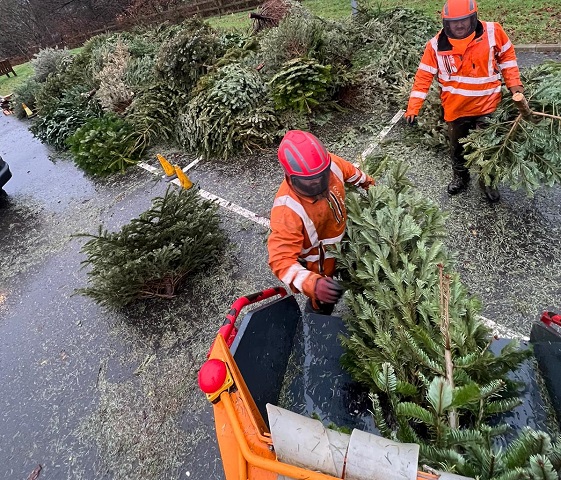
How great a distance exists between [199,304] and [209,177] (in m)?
2.77

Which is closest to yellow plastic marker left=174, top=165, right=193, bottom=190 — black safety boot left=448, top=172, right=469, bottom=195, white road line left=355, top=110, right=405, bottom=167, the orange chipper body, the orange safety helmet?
white road line left=355, top=110, right=405, bottom=167

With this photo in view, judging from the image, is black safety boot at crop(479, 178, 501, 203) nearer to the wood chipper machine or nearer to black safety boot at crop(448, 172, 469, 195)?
black safety boot at crop(448, 172, 469, 195)

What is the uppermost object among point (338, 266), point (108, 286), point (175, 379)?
point (338, 266)

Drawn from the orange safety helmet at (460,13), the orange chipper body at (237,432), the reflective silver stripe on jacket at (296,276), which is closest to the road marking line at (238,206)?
the orange safety helmet at (460,13)

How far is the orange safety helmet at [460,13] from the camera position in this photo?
3.57 meters

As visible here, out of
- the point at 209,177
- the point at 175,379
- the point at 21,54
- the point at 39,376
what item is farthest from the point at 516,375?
the point at 21,54

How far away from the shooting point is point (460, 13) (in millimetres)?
3588

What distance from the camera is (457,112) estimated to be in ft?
14.3

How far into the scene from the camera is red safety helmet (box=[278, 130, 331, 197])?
246cm

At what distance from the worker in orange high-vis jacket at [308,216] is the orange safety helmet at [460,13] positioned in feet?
5.94

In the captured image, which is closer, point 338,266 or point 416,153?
point 338,266

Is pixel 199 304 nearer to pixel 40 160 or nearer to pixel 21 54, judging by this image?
pixel 40 160

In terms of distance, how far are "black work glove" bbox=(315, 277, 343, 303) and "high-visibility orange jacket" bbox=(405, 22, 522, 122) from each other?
275 centimetres

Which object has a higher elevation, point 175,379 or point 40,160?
point 40,160
